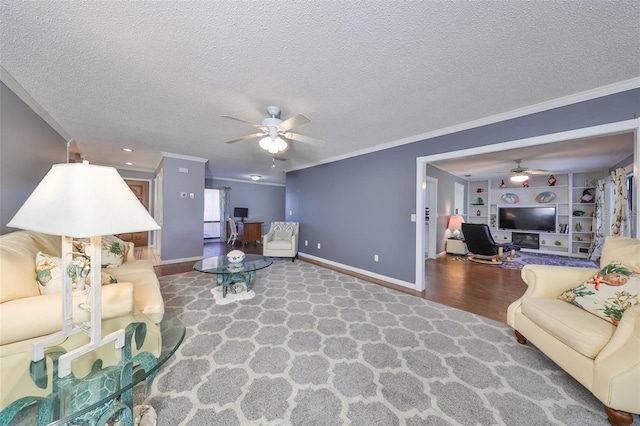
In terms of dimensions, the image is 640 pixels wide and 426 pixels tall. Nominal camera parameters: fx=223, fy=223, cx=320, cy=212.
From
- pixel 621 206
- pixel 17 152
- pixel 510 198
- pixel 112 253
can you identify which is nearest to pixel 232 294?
pixel 112 253

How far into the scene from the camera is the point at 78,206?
2.68 feet

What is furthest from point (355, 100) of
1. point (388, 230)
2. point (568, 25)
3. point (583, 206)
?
point (583, 206)

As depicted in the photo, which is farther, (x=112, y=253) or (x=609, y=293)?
(x=112, y=253)

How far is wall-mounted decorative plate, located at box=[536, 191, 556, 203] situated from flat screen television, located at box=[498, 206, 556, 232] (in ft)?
0.83

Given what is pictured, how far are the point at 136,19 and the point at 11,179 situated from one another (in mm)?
2054

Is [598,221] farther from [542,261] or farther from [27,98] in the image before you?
[27,98]

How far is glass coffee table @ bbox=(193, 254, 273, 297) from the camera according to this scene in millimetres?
2797

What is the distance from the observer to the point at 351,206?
4.30 m

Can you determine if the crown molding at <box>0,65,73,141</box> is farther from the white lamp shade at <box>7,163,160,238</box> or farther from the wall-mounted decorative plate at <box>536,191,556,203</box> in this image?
the wall-mounted decorative plate at <box>536,191,556,203</box>

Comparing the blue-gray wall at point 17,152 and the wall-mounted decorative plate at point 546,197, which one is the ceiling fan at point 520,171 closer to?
the wall-mounted decorative plate at point 546,197

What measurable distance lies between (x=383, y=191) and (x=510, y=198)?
533 cm

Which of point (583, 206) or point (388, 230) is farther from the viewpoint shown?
point (583, 206)

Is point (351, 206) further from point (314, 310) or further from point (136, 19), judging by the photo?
point (136, 19)

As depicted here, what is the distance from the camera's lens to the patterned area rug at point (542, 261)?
187 inches
